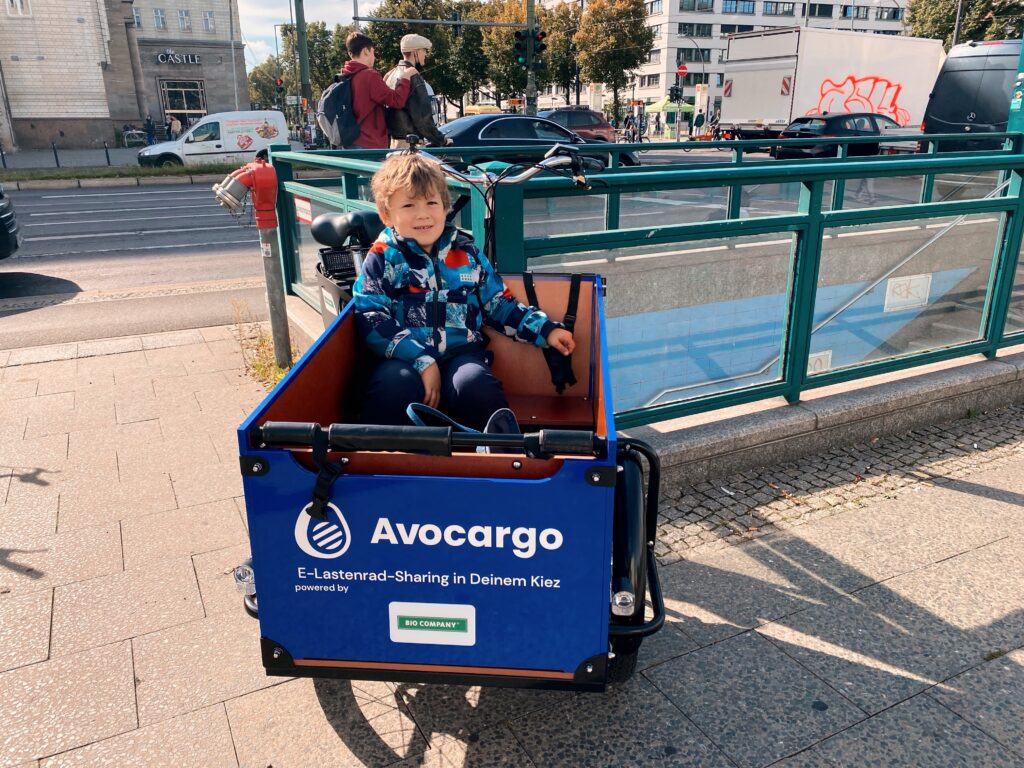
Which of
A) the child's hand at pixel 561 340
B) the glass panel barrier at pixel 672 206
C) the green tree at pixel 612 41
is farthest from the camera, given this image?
the green tree at pixel 612 41

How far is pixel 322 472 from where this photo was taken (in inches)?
72.5

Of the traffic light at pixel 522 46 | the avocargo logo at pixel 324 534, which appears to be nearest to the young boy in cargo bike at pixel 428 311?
the avocargo logo at pixel 324 534

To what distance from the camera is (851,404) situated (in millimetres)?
4285

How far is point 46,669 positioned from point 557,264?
253 centimetres

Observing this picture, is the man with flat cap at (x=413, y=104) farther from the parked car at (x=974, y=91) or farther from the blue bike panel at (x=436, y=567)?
the parked car at (x=974, y=91)

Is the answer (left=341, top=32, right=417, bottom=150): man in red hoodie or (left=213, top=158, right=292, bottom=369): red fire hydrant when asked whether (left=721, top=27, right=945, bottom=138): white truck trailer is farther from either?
(left=213, top=158, right=292, bottom=369): red fire hydrant

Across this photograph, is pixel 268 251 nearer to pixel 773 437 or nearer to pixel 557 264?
pixel 557 264

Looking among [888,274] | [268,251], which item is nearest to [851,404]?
[888,274]

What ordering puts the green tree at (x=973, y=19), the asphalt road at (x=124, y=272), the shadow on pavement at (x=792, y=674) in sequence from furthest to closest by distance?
the green tree at (x=973, y=19), the asphalt road at (x=124, y=272), the shadow on pavement at (x=792, y=674)

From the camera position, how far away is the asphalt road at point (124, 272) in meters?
7.33

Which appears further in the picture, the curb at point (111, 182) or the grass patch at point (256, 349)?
the curb at point (111, 182)

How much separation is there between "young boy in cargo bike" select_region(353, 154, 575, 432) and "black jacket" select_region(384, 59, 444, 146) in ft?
13.5

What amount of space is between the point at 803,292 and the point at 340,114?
418 centimetres

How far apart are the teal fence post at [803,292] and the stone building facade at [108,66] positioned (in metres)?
44.0
